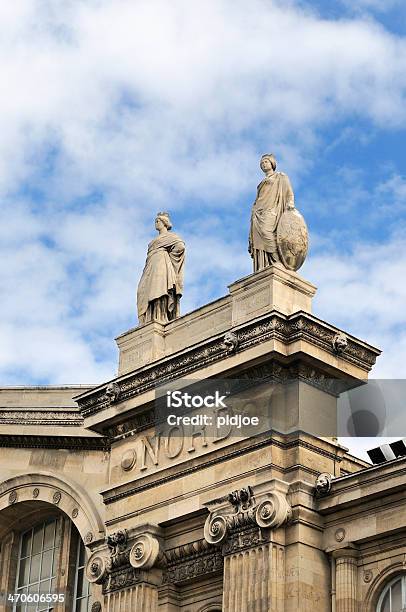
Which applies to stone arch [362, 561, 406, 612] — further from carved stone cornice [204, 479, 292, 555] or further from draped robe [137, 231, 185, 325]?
draped robe [137, 231, 185, 325]

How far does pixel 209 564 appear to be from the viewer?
3025 cm

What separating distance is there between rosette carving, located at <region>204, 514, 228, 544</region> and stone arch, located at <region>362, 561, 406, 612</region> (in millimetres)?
2988

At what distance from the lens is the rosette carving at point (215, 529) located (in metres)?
29.4

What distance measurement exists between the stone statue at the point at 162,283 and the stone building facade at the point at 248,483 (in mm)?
556

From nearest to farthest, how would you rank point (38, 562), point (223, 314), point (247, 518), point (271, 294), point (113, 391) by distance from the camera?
point (247, 518) → point (271, 294) → point (223, 314) → point (113, 391) → point (38, 562)

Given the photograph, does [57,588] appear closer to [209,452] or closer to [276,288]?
[209,452]

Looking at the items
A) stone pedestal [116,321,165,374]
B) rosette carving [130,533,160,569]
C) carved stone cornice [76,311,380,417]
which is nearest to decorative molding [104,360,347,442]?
carved stone cornice [76,311,380,417]

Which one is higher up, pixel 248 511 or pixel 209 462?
pixel 209 462

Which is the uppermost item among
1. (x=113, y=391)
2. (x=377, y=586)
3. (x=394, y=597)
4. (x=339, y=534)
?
(x=113, y=391)

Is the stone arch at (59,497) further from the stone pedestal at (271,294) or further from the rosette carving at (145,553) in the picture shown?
the stone pedestal at (271,294)

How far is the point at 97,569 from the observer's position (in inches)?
1267

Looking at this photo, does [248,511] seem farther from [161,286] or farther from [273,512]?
[161,286]

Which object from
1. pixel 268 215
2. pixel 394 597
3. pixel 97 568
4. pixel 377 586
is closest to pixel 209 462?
pixel 97 568

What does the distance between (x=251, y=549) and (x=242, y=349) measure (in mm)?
3936
